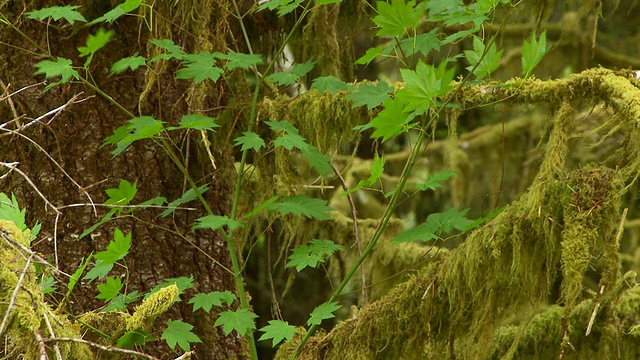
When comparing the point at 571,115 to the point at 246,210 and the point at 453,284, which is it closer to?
the point at 453,284

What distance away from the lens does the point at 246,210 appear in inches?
131

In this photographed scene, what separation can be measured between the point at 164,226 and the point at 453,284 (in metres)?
0.93

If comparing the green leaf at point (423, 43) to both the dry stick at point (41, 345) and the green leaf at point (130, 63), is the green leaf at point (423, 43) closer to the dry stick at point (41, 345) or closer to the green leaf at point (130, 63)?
the green leaf at point (130, 63)

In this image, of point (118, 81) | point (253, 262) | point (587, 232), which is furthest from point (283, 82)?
point (253, 262)

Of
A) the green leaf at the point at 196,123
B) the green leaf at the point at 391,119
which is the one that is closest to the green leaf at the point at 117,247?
the green leaf at the point at 196,123

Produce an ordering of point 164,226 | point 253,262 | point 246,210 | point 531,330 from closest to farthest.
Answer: point 164,226 → point 531,330 → point 246,210 → point 253,262

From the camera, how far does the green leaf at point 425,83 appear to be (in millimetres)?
2039

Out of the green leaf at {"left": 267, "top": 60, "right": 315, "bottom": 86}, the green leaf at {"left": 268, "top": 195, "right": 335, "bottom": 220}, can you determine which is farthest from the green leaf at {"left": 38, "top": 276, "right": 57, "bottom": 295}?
the green leaf at {"left": 267, "top": 60, "right": 315, "bottom": 86}

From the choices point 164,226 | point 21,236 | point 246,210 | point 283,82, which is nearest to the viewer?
point 21,236

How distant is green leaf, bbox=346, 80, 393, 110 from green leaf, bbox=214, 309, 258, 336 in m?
0.64

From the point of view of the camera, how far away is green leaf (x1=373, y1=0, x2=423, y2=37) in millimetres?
2047

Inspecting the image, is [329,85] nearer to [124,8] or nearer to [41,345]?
[124,8]

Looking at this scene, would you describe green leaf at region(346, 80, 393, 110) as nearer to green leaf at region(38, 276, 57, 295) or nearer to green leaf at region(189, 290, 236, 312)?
green leaf at region(189, 290, 236, 312)

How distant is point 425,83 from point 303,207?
51 centimetres
